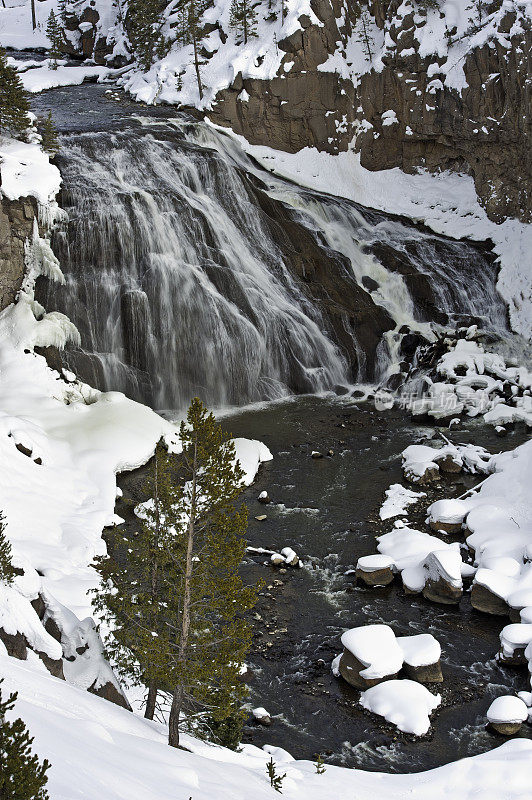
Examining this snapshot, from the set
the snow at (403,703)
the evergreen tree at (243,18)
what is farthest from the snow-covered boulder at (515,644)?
the evergreen tree at (243,18)

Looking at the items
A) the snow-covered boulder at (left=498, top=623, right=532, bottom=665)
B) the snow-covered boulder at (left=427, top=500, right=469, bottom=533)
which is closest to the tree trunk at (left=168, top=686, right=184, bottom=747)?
the snow-covered boulder at (left=498, top=623, right=532, bottom=665)

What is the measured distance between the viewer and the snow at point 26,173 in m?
26.5

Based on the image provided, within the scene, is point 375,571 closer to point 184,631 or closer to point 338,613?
point 338,613

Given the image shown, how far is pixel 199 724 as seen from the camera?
12.1m

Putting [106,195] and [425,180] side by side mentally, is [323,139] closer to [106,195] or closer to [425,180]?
[425,180]

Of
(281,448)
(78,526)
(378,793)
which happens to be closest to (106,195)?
(281,448)

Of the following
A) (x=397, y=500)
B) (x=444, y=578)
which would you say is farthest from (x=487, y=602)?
(x=397, y=500)

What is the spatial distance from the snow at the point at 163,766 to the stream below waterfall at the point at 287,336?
4.06 ft

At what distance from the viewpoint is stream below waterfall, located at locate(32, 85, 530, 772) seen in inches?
588

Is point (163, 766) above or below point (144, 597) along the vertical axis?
below

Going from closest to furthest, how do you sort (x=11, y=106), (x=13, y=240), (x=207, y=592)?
(x=207, y=592), (x=13, y=240), (x=11, y=106)

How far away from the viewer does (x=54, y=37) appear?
169 ft

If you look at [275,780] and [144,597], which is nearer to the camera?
[275,780]

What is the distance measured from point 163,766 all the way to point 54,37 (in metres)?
52.9
